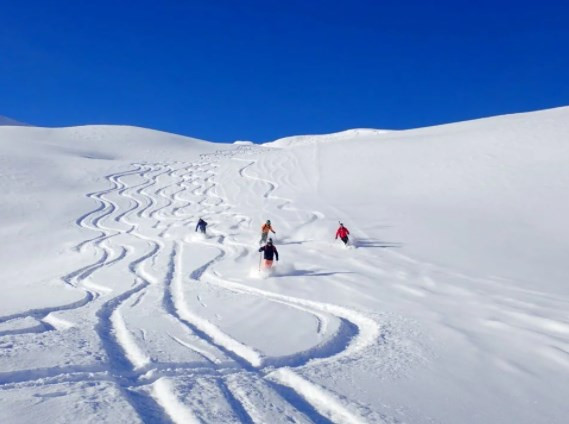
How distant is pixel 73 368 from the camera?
4645 mm

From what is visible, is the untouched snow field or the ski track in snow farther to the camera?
the untouched snow field

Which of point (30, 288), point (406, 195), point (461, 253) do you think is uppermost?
point (406, 195)

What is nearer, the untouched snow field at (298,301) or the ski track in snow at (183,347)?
the ski track in snow at (183,347)

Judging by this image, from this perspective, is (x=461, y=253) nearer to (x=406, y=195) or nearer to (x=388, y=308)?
(x=388, y=308)

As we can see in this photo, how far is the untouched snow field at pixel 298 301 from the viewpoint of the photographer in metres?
4.28

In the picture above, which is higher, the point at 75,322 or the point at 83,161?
the point at 83,161

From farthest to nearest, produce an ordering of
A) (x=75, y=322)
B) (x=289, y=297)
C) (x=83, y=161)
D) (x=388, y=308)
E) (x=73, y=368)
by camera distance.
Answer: (x=83, y=161)
(x=289, y=297)
(x=388, y=308)
(x=75, y=322)
(x=73, y=368)

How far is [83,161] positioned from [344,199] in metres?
22.7

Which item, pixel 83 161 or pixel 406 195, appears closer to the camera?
pixel 406 195

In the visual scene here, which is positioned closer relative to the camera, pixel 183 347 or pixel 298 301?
pixel 183 347

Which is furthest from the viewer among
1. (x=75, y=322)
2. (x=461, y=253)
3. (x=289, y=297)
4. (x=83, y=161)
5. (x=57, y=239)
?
(x=83, y=161)

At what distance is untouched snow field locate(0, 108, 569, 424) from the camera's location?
428 centimetres

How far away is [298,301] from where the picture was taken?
848cm

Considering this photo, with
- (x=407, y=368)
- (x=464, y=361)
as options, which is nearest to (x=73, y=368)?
(x=407, y=368)
